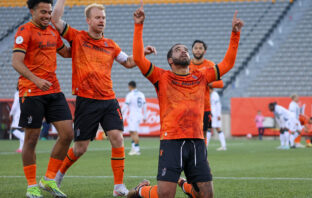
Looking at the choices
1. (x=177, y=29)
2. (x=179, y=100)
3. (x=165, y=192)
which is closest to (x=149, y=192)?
(x=165, y=192)

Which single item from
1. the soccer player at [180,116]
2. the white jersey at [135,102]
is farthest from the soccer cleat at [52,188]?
the white jersey at [135,102]

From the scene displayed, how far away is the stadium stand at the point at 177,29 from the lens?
31.7m

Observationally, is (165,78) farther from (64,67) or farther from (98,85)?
(64,67)

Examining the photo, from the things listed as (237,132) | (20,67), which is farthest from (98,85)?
(237,132)

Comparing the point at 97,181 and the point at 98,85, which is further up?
the point at 98,85

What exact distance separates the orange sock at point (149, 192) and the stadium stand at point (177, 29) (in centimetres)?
2441

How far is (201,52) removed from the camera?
30.2 ft

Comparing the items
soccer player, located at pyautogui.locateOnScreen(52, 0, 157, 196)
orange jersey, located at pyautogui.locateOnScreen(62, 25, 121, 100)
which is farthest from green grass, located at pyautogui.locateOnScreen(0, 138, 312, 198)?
orange jersey, located at pyautogui.locateOnScreen(62, 25, 121, 100)

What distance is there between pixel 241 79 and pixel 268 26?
3852 millimetres

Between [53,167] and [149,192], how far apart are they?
1.68 meters

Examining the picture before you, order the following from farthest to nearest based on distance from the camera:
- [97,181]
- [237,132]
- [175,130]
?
[237,132]
[97,181]
[175,130]

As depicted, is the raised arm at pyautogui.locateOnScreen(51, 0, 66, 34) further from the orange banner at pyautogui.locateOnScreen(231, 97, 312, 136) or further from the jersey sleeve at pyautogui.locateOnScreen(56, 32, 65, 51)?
the orange banner at pyautogui.locateOnScreen(231, 97, 312, 136)

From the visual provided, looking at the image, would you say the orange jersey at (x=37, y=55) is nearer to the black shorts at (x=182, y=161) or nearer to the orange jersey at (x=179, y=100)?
the orange jersey at (x=179, y=100)

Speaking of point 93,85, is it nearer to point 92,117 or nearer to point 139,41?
point 92,117
